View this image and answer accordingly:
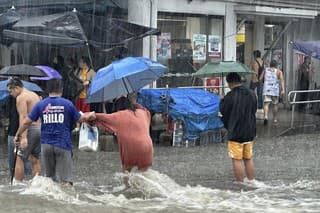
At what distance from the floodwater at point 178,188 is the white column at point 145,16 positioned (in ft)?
16.4

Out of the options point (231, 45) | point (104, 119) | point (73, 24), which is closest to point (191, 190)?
point (104, 119)

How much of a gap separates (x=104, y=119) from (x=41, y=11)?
9.14 m

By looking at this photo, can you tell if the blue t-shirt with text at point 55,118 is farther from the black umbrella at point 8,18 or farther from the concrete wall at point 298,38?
the concrete wall at point 298,38

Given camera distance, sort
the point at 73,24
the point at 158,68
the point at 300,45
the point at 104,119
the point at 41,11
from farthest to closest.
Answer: the point at 300,45, the point at 41,11, the point at 73,24, the point at 158,68, the point at 104,119

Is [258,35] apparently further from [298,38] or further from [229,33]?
[229,33]

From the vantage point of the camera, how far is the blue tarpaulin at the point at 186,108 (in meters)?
14.4

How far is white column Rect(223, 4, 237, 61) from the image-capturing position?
19.5 m

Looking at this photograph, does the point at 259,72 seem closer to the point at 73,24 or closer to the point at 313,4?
the point at 313,4

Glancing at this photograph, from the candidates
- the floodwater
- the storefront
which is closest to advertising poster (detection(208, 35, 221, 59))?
A: the storefront

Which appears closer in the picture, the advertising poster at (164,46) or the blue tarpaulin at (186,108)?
the blue tarpaulin at (186,108)

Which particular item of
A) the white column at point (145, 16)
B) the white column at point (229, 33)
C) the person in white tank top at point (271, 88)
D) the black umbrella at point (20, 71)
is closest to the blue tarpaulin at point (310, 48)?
the person in white tank top at point (271, 88)

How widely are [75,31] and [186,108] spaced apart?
2.97 metres

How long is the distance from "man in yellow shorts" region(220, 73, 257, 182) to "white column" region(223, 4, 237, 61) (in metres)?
9.96

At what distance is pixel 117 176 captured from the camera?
31.8 feet
